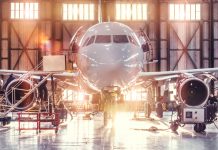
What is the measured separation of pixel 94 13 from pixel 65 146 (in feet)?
68.2

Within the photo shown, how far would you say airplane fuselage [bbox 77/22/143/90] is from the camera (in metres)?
12.2

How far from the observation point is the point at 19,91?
17.7 m

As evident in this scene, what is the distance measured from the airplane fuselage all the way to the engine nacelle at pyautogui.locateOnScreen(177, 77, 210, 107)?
272 centimetres

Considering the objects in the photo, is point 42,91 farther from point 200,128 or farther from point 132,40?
point 200,128

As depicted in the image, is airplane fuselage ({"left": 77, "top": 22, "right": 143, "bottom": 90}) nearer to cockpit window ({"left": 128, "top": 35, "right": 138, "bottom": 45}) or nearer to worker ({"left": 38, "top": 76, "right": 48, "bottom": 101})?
cockpit window ({"left": 128, "top": 35, "right": 138, "bottom": 45})

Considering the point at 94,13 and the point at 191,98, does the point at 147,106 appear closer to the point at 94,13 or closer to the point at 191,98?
the point at 191,98

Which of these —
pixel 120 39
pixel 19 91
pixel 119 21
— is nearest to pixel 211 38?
pixel 119 21

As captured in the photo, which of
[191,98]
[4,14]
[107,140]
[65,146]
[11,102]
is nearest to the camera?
[65,146]

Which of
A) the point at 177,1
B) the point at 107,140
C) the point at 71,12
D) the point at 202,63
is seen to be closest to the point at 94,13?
the point at 71,12

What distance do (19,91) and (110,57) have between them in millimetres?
6719

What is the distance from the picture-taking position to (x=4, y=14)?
30672 millimetres

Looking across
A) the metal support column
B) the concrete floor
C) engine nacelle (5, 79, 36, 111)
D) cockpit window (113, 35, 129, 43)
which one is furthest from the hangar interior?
cockpit window (113, 35, 129, 43)

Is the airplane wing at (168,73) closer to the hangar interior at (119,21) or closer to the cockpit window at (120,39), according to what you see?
the cockpit window at (120,39)

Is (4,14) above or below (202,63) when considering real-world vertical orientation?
above
